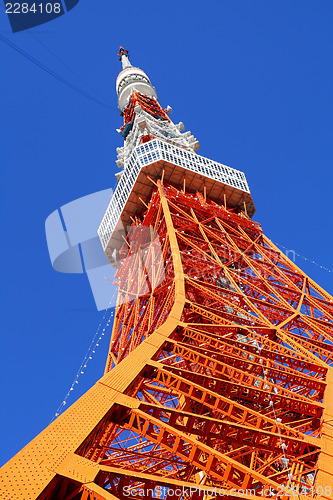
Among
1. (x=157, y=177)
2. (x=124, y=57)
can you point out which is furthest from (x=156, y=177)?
(x=124, y=57)

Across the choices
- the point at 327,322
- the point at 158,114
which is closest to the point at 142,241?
the point at 327,322

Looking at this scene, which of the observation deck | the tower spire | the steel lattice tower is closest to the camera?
the steel lattice tower

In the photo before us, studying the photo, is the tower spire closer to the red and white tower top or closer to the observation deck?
the red and white tower top

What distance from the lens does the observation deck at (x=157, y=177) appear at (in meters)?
30.3

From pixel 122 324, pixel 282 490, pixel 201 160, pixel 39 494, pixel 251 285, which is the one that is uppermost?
pixel 201 160

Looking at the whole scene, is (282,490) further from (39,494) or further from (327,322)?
(327,322)

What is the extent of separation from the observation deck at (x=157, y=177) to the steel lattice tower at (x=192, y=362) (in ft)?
0.30

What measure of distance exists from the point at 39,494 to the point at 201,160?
29.1m

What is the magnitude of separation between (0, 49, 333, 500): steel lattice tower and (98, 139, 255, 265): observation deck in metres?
0.09

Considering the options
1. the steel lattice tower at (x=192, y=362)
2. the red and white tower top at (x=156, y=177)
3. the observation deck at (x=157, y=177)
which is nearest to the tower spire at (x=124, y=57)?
the steel lattice tower at (x=192, y=362)

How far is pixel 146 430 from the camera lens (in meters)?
7.53

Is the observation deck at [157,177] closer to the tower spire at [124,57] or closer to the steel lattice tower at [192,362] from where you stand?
the steel lattice tower at [192,362]

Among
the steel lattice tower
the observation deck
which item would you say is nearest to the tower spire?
the steel lattice tower

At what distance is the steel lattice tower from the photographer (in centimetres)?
655
